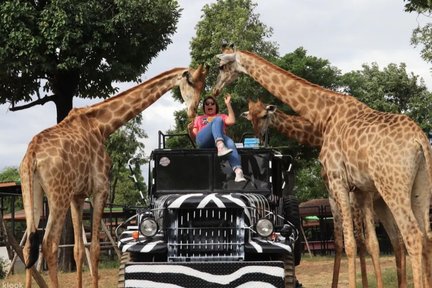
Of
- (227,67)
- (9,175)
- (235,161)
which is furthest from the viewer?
(9,175)

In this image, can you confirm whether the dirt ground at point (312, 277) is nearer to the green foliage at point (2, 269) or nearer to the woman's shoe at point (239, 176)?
the green foliage at point (2, 269)

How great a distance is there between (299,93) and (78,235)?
4203mm

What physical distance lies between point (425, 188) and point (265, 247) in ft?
7.96

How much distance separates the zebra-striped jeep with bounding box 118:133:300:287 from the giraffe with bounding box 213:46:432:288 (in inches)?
36.9

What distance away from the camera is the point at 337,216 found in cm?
1156

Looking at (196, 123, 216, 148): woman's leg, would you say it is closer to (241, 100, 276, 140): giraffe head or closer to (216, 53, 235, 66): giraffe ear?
(216, 53, 235, 66): giraffe ear

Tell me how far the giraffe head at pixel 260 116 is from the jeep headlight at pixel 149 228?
4184mm

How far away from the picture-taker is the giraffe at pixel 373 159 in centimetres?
937

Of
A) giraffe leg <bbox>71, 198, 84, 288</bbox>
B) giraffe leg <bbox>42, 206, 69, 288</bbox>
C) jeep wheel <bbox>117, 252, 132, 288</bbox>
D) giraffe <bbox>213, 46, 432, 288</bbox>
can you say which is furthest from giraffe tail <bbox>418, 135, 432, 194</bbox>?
giraffe leg <bbox>71, 198, 84, 288</bbox>

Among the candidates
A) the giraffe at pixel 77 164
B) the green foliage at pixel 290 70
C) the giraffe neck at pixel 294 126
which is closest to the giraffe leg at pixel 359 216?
the giraffe neck at pixel 294 126

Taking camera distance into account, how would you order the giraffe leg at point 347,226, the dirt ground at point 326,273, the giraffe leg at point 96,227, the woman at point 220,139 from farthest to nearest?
the dirt ground at point 326,273 < the giraffe leg at point 96,227 < the giraffe leg at point 347,226 < the woman at point 220,139

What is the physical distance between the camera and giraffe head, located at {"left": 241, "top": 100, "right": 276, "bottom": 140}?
42.0 ft

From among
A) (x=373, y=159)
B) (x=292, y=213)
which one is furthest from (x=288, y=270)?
(x=292, y=213)

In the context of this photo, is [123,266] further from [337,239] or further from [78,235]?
[337,239]
